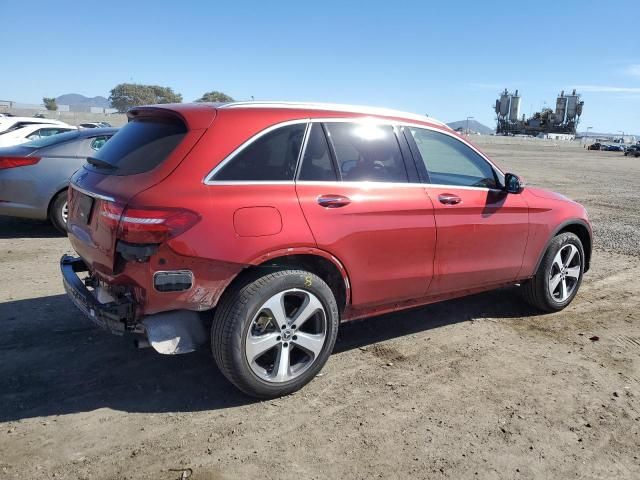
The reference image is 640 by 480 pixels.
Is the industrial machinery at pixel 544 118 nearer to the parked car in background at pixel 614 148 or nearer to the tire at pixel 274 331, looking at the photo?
the parked car in background at pixel 614 148

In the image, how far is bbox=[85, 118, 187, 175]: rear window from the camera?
3.35 meters

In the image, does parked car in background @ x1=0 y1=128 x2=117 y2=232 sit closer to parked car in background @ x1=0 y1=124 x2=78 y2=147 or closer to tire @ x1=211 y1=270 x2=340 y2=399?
tire @ x1=211 y1=270 x2=340 y2=399

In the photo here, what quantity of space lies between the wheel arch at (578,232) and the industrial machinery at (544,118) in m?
140

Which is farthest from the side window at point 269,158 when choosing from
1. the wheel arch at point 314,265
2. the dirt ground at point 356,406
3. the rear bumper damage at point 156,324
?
the dirt ground at point 356,406

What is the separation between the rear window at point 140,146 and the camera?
335 cm

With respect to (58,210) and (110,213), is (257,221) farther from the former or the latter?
(58,210)

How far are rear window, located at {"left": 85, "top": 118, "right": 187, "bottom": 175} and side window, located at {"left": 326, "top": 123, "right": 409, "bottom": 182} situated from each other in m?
1.07

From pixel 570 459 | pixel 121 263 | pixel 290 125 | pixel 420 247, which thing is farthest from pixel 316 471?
pixel 290 125

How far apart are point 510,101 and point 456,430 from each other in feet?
495

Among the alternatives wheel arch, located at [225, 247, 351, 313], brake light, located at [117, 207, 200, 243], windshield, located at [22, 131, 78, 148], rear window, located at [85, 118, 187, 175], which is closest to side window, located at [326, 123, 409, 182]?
wheel arch, located at [225, 247, 351, 313]

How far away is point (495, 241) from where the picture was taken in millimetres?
4574

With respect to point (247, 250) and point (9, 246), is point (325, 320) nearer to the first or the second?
point (247, 250)

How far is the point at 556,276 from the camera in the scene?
527 centimetres

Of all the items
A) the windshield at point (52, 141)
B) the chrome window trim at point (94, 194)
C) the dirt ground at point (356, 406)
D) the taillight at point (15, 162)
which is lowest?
the dirt ground at point (356, 406)
